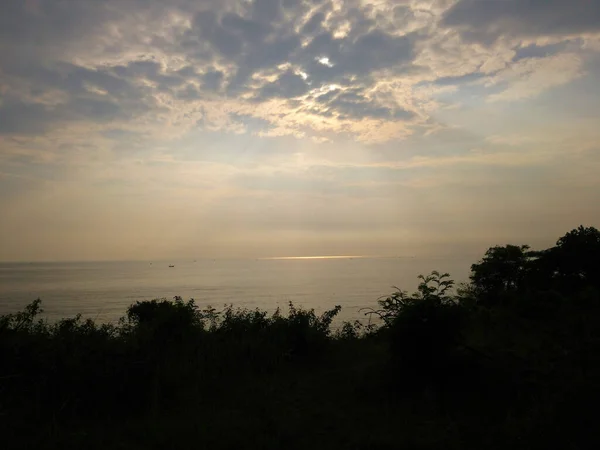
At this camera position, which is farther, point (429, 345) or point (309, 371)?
point (309, 371)

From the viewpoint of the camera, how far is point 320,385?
7828mm

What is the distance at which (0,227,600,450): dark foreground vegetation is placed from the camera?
17.4 feet

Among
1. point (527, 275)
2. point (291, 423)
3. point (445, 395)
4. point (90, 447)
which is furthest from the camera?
point (527, 275)

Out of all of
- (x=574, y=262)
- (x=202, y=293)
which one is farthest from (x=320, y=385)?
(x=202, y=293)

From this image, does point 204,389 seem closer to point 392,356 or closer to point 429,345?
point 392,356

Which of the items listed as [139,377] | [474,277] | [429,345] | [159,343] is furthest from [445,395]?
[474,277]

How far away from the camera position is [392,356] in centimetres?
738

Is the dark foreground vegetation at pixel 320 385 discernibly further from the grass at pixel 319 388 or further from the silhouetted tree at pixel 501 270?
the silhouetted tree at pixel 501 270

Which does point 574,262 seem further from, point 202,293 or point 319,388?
point 202,293

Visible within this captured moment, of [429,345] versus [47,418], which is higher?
[429,345]

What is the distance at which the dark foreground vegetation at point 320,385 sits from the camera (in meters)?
Answer: 5.29

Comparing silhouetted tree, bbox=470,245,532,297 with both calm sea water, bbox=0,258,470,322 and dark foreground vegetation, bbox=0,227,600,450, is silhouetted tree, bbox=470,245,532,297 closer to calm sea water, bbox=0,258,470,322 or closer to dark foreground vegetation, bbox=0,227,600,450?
dark foreground vegetation, bbox=0,227,600,450

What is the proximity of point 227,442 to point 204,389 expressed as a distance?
2.28m

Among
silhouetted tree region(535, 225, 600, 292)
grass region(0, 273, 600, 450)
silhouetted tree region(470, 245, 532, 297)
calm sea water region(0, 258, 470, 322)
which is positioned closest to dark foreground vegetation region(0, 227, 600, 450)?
grass region(0, 273, 600, 450)
